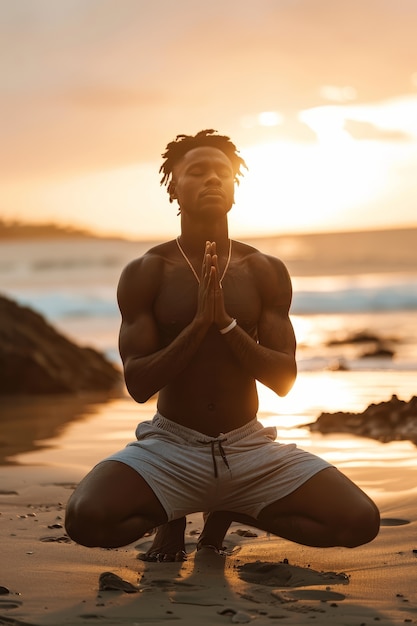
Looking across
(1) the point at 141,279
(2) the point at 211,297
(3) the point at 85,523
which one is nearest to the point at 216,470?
(3) the point at 85,523

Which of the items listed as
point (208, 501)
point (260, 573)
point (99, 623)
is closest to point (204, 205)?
point (208, 501)

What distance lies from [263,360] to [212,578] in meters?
0.97

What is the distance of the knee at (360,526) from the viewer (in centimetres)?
419

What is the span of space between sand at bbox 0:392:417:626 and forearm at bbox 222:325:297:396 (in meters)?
0.78

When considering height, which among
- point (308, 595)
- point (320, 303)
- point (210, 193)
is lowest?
point (308, 595)

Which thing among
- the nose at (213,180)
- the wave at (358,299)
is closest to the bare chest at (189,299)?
the nose at (213,180)

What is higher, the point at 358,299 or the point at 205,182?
the point at 358,299

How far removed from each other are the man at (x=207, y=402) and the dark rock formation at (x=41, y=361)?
6.60 metres

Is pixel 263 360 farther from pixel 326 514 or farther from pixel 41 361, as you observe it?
pixel 41 361

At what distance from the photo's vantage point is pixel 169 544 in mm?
4438

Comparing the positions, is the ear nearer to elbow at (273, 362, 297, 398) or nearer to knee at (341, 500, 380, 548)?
elbow at (273, 362, 297, 398)

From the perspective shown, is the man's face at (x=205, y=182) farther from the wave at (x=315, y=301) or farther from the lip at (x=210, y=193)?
the wave at (x=315, y=301)

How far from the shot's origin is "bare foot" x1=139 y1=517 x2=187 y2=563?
14.4ft

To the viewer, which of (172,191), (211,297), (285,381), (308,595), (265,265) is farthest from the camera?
(172,191)
